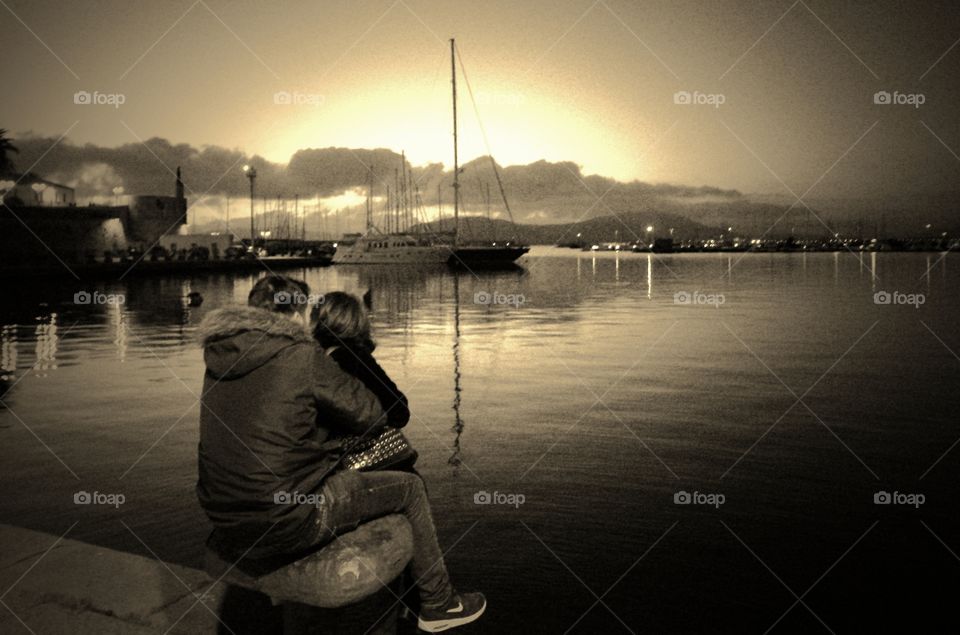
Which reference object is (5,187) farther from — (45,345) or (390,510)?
(390,510)

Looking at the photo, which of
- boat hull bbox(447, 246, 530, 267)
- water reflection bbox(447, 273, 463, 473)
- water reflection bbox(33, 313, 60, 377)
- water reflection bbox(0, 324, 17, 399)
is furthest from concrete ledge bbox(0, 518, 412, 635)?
boat hull bbox(447, 246, 530, 267)

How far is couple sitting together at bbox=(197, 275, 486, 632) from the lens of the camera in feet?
12.3

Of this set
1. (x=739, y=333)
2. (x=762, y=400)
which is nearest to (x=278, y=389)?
(x=762, y=400)

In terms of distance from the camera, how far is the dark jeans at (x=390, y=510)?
4012mm

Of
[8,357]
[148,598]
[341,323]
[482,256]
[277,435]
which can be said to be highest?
[482,256]

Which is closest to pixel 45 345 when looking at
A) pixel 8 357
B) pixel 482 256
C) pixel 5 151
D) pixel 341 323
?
pixel 8 357

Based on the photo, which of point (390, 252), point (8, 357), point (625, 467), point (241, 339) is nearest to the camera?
point (241, 339)

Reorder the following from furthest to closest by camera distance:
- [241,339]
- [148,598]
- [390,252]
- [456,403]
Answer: [390,252]
[456,403]
[148,598]
[241,339]

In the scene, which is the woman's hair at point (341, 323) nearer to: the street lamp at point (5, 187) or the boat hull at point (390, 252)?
the street lamp at point (5, 187)

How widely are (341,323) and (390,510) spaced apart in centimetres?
117

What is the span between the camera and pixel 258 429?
3754mm

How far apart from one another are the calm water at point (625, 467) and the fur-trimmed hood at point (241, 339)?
3.11m

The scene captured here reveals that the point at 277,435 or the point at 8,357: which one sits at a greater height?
the point at 277,435

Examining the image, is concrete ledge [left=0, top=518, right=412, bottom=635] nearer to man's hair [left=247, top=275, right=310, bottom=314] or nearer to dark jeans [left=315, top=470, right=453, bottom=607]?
dark jeans [left=315, top=470, right=453, bottom=607]
